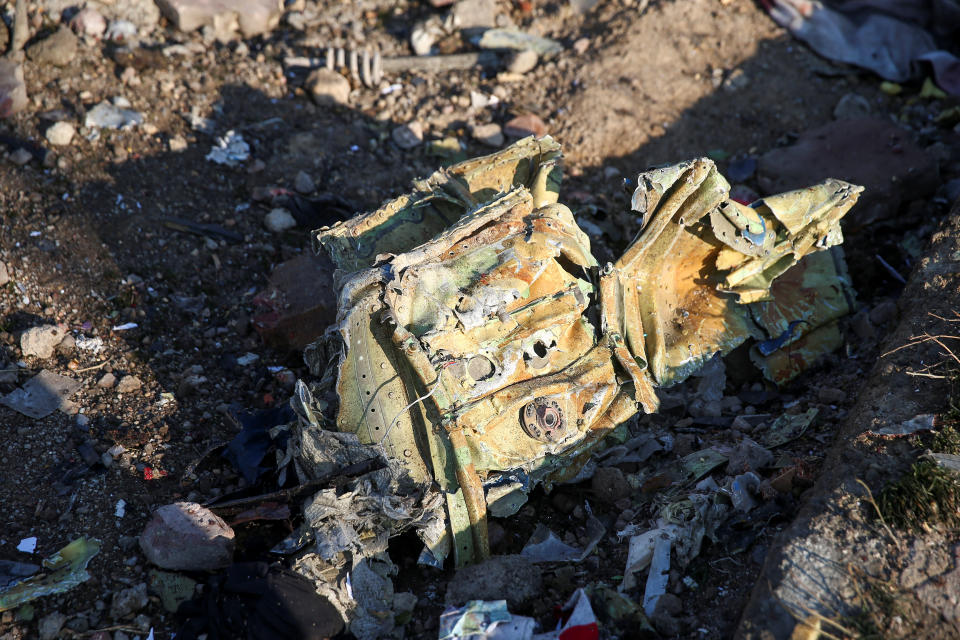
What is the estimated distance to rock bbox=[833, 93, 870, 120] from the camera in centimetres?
643

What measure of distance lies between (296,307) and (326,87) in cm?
247

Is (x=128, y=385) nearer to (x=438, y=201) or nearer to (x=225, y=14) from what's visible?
(x=438, y=201)

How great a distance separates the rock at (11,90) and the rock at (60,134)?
0.35 metres

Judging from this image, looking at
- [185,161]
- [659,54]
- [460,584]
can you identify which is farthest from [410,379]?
[659,54]

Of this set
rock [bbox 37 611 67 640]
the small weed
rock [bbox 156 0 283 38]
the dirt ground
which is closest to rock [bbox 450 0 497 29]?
the dirt ground

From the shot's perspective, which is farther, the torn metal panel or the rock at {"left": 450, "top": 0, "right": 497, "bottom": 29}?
the rock at {"left": 450, "top": 0, "right": 497, "bottom": 29}

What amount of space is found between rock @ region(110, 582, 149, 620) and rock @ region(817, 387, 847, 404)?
3.67 m

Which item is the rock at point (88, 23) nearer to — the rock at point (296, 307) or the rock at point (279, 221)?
the rock at point (279, 221)

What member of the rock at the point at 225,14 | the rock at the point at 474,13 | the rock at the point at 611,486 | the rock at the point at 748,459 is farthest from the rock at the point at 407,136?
the rock at the point at 748,459

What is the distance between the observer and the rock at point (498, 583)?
3377mm

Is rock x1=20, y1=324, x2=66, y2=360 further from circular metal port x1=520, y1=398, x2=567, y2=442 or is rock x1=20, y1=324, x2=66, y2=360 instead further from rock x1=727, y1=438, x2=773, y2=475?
rock x1=727, y1=438, x2=773, y2=475

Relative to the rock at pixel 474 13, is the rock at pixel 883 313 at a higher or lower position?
lower

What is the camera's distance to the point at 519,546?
3.88 meters

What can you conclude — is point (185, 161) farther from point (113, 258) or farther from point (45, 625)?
point (45, 625)
